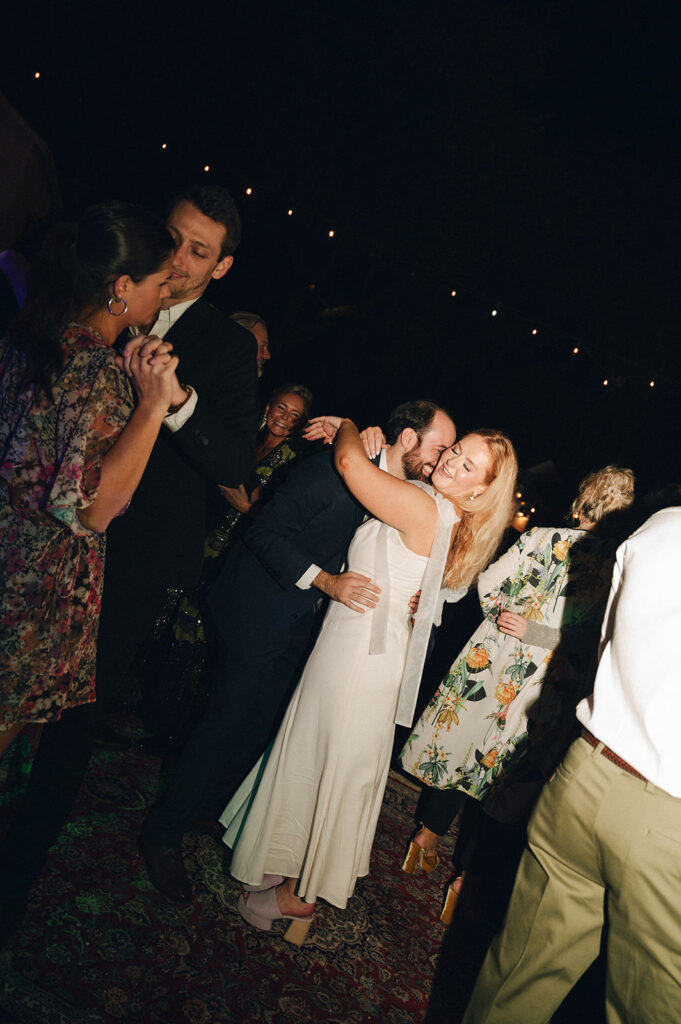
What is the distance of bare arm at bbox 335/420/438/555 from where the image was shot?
1930mm

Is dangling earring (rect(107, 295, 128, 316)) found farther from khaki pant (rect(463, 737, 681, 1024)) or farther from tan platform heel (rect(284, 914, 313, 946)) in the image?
tan platform heel (rect(284, 914, 313, 946))

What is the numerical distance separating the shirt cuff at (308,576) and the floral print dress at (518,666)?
897 mm

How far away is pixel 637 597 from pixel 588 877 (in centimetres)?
66

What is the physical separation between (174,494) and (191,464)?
0.10 meters

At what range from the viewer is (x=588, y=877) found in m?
1.36

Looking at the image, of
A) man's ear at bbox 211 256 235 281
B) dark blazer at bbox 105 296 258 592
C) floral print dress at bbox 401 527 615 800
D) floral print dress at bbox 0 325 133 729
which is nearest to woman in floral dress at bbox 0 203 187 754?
floral print dress at bbox 0 325 133 729

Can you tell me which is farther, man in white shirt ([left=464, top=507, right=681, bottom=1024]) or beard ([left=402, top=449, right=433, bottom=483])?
beard ([left=402, top=449, right=433, bottom=483])

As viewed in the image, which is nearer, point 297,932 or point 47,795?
point 47,795

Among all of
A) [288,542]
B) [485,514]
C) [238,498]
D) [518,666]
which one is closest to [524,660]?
[518,666]

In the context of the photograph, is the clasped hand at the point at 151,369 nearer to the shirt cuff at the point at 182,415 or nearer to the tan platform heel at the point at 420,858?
the shirt cuff at the point at 182,415

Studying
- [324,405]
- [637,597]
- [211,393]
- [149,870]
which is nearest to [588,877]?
[637,597]

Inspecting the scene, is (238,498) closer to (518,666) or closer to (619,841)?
(518,666)

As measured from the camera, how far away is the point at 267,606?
82.9 inches

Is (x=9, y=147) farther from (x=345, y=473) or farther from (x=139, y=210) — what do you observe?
(x=345, y=473)
